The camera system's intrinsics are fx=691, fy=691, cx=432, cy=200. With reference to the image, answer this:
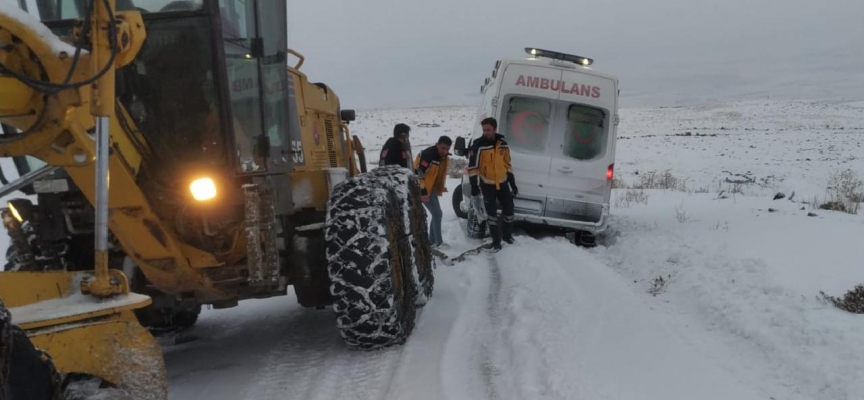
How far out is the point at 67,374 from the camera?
113 inches

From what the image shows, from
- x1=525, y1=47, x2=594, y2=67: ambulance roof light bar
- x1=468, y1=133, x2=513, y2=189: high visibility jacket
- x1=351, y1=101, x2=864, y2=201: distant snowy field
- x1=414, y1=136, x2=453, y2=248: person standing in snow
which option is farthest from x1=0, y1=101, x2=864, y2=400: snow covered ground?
x1=351, y1=101, x2=864, y2=201: distant snowy field

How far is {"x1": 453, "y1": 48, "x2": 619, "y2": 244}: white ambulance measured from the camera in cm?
1051

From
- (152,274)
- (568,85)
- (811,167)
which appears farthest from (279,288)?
(811,167)

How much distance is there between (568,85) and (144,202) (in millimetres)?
7879

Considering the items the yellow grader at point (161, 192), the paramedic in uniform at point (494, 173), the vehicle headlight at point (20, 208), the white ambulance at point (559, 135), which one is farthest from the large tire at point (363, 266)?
the white ambulance at point (559, 135)

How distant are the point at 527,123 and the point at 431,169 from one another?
2.07 meters

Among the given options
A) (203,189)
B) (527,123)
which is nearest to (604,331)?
(203,189)

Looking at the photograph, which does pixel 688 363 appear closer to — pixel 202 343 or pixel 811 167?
pixel 202 343

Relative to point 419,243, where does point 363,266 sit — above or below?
above

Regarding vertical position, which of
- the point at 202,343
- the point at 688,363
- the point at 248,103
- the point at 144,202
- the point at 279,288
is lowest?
the point at 202,343

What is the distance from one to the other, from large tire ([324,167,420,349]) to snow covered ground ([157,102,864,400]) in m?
0.23

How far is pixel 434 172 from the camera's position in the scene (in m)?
9.70

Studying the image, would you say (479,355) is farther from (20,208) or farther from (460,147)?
(460,147)

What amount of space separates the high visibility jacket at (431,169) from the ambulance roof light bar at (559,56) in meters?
2.61
